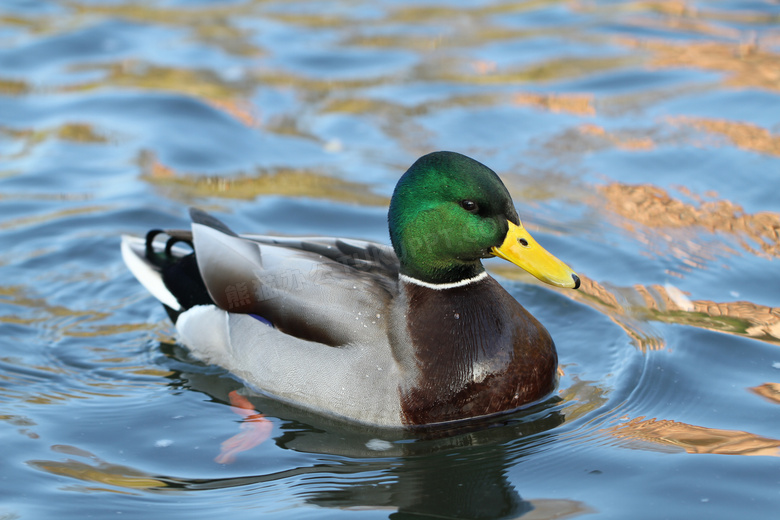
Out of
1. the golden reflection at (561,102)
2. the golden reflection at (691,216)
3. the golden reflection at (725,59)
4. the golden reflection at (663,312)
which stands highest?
the golden reflection at (725,59)

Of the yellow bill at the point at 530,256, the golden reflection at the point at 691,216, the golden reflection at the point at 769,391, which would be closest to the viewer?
the yellow bill at the point at 530,256

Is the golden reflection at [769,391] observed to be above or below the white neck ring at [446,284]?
below

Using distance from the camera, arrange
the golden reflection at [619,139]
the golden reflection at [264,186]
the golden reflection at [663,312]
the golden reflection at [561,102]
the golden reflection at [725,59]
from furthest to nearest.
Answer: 1. the golden reflection at [725,59]
2. the golden reflection at [561,102]
3. the golden reflection at [619,139]
4. the golden reflection at [264,186]
5. the golden reflection at [663,312]

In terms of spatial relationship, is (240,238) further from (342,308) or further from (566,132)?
(566,132)

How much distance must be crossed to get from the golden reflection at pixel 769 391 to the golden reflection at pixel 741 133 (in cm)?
334

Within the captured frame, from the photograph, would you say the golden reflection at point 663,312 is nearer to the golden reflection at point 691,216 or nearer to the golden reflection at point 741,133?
the golden reflection at point 691,216

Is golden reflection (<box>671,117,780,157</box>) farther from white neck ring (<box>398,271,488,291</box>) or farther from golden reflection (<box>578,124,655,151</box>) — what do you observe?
white neck ring (<box>398,271,488,291</box>)

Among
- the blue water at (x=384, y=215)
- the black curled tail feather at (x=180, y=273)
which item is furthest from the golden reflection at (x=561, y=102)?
the black curled tail feather at (x=180, y=273)

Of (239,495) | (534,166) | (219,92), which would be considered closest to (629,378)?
(239,495)

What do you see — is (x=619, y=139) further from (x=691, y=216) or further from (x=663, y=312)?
(x=663, y=312)

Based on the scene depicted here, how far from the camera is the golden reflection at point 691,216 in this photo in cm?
654

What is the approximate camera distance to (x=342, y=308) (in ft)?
15.8

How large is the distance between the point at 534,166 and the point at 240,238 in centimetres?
340

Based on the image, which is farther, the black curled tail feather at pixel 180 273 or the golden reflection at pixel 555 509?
the black curled tail feather at pixel 180 273
